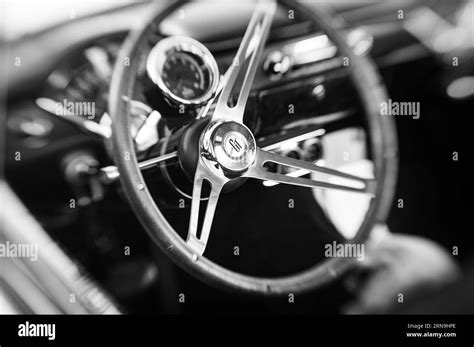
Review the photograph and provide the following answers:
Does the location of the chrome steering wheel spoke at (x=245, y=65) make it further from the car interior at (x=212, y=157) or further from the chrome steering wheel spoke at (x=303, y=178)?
the chrome steering wheel spoke at (x=303, y=178)

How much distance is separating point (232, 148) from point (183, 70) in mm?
251

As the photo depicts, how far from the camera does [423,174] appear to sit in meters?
1.63

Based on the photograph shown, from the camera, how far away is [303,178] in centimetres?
134

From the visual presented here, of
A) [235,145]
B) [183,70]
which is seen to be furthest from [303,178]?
[183,70]

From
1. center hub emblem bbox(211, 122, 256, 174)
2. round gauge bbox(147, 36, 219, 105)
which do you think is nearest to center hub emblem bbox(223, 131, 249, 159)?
center hub emblem bbox(211, 122, 256, 174)

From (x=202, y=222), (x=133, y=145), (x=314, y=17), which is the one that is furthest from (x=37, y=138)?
(x=314, y=17)

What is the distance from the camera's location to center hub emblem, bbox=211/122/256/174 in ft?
3.95

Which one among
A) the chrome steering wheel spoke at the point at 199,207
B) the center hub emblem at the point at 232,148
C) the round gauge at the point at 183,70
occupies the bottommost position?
the chrome steering wheel spoke at the point at 199,207

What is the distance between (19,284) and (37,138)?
0.38m

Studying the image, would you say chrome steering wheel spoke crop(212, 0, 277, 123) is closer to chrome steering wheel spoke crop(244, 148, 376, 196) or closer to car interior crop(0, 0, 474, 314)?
car interior crop(0, 0, 474, 314)

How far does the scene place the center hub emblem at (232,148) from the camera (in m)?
1.20

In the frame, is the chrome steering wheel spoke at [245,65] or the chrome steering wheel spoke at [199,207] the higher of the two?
the chrome steering wheel spoke at [245,65]

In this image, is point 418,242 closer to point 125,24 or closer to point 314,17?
point 314,17

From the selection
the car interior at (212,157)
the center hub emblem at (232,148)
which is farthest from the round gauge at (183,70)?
the center hub emblem at (232,148)
